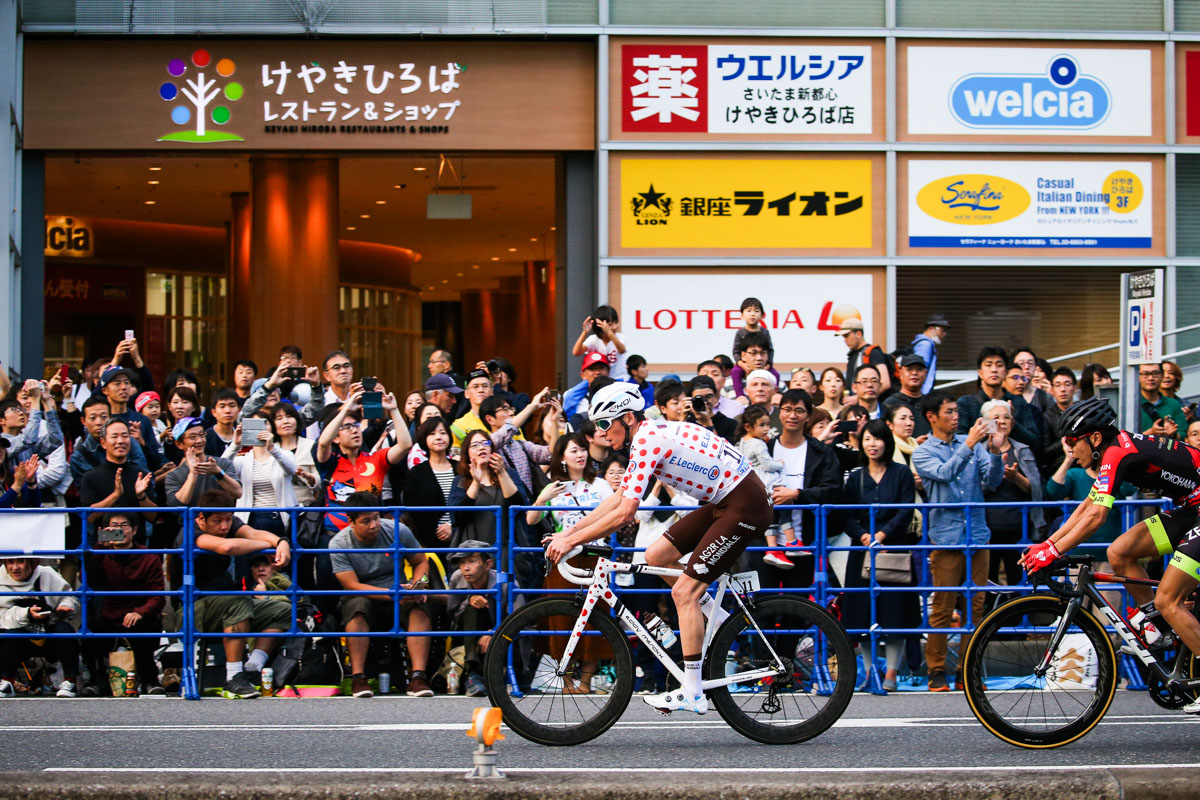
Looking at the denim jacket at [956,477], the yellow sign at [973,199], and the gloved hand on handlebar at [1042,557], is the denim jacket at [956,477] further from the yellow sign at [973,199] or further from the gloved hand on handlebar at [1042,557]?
the yellow sign at [973,199]

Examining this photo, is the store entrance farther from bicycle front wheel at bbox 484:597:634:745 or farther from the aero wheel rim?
the aero wheel rim

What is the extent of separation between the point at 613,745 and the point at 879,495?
3672mm

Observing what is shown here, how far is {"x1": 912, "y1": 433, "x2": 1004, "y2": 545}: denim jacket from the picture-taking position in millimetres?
11039

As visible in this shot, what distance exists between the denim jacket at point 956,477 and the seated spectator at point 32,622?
633cm

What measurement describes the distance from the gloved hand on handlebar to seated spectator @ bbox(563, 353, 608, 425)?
5.90m

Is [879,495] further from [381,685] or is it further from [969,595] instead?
[381,685]

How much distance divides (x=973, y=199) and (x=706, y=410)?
6.64 m

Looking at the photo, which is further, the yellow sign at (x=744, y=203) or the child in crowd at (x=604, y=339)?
the yellow sign at (x=744, y=203)

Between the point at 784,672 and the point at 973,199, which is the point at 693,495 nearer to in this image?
the point at 784,672

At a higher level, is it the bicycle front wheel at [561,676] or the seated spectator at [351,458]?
the seated spectator at [351,458]

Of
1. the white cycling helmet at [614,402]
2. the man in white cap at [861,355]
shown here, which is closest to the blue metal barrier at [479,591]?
the white cycling helmet at [614,402]

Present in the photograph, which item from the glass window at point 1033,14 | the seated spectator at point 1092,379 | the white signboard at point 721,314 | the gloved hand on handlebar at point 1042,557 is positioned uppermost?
the glass window at point 1033,14

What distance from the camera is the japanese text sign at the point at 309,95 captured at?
56.3 ft

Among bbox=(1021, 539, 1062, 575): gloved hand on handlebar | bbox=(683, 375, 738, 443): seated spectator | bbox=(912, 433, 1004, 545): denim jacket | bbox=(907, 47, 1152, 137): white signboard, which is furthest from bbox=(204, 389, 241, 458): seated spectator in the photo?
bbox=(907, 47, 1152, 137): white signboard
